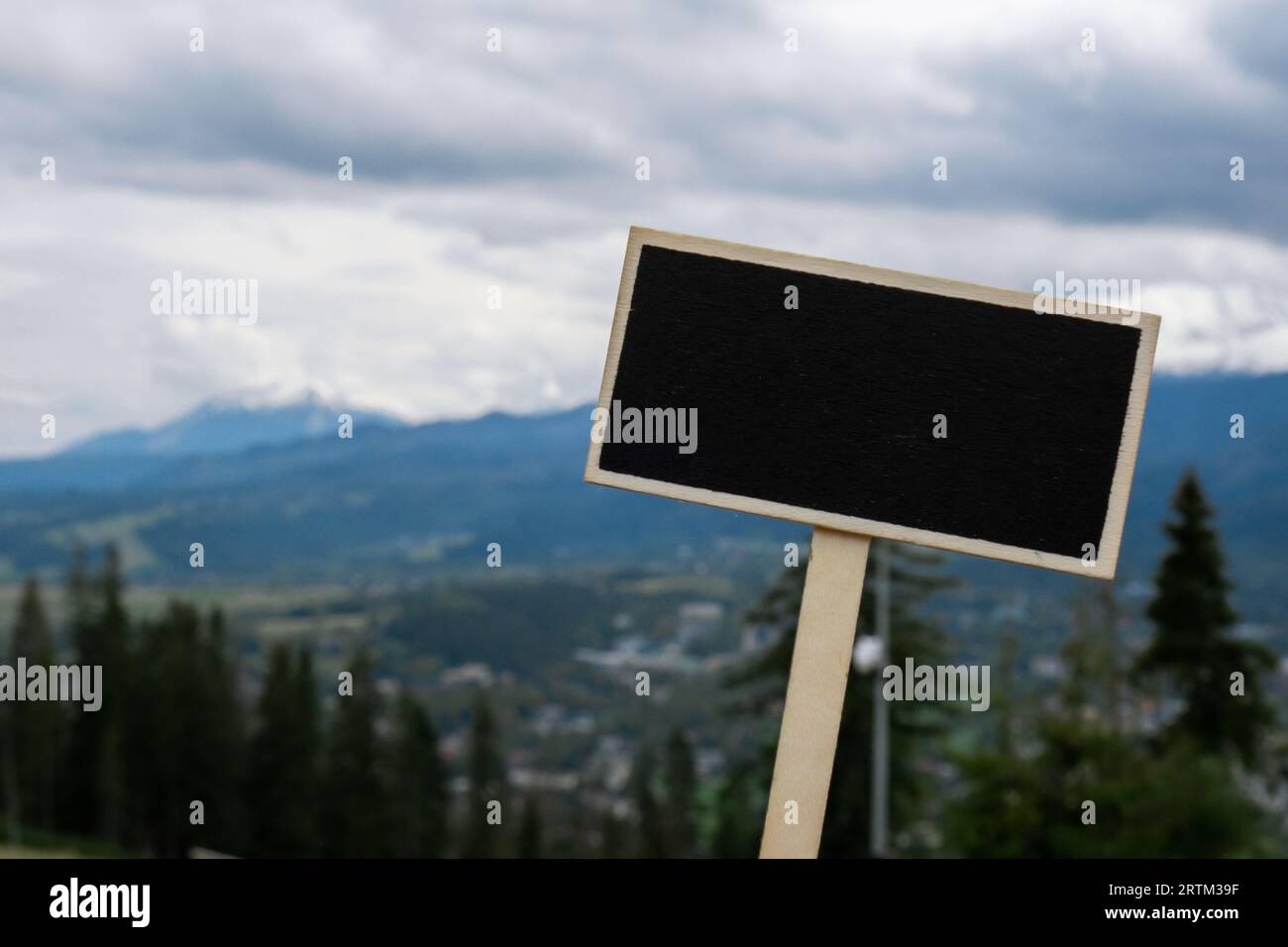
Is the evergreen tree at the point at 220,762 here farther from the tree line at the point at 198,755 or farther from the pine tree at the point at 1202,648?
the pine tree at the point at 1202,648

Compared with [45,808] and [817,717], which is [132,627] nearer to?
[45,808]

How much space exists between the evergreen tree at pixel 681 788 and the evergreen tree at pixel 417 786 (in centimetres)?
1341

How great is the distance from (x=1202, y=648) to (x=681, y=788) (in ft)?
125

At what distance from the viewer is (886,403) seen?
348 centimetres

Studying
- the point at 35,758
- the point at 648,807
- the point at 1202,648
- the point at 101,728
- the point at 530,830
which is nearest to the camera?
the point at 1202,648

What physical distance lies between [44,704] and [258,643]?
398 ft

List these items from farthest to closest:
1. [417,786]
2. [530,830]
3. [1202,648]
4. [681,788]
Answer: [681,788], [417,786], [530,830], [1202,648]

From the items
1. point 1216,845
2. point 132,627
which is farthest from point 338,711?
point 1216,845

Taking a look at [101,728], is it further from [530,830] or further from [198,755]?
[530,830]

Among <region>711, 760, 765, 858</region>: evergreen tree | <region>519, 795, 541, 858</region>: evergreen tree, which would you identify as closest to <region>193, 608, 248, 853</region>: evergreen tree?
<region>519, 795, 541, 858</region>: evergreen tree

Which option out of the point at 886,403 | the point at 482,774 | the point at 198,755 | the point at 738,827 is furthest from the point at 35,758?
the point at 886,403

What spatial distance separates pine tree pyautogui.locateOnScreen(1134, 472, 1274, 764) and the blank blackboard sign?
5476cm

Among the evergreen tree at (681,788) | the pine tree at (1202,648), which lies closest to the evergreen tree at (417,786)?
the evergreen tree at (681,788)

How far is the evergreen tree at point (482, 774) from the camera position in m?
81.4
